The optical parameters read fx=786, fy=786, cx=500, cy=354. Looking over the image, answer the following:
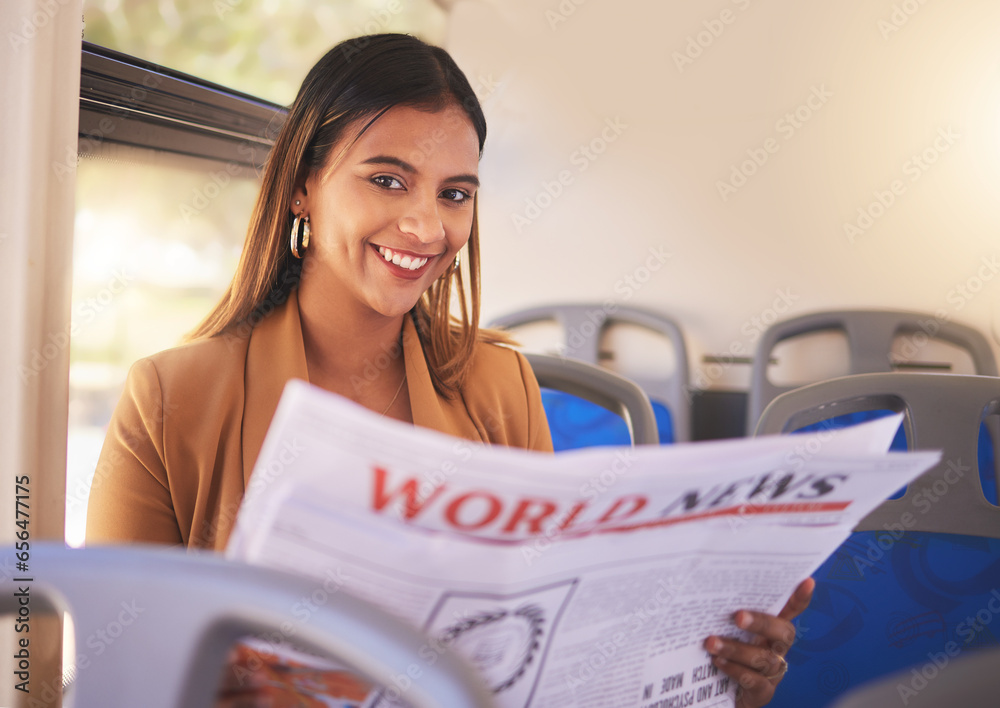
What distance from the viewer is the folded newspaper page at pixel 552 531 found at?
0.40 meters

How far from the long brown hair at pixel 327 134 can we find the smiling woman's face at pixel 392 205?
2 cm

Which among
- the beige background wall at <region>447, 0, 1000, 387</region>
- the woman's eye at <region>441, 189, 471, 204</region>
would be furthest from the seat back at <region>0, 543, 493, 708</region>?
the beige background wall at <region>447, 0, 1000, 387</region>

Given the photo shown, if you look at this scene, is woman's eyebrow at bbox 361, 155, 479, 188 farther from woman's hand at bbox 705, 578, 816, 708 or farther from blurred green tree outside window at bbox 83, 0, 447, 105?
woman's hand at bbox 705, 578, 816, 708

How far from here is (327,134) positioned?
1.05m

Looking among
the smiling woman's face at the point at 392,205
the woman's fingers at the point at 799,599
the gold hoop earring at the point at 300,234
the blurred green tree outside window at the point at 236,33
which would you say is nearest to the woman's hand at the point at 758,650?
the woman's fingers at the point at 799,599

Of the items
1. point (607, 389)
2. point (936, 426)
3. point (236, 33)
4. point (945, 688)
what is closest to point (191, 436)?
point (607, 389)

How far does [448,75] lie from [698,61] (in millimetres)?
1490

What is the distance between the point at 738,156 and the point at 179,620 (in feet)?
7.28

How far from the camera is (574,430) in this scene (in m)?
1.63

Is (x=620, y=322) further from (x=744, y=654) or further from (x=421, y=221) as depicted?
(x=744, y=654)

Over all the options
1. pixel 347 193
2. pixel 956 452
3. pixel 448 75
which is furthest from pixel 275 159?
pixel 956 452

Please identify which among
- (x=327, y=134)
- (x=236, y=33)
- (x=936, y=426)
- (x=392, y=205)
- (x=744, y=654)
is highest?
(x=236, y=33)

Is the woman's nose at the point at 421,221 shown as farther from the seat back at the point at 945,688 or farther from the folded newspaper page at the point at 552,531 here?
the seat back at the point at 945,688

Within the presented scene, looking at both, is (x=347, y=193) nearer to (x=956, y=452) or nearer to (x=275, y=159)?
(x=275, y=159)
